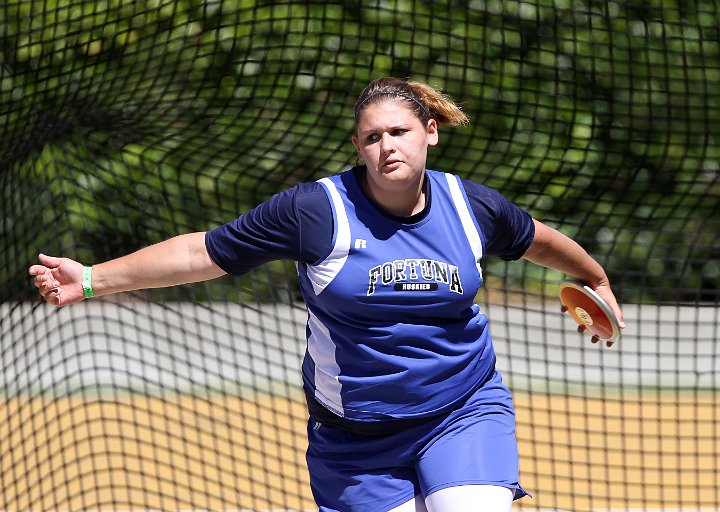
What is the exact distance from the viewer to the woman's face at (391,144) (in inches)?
110

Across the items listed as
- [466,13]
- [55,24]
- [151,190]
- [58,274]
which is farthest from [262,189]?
[58,274]

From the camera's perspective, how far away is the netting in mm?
4910

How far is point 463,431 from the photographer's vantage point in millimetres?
2973

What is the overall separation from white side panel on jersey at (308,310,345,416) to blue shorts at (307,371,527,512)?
9cm

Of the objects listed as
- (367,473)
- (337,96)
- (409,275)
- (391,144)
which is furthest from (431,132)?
(337,96)

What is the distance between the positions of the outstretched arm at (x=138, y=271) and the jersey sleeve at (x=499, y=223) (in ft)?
2.24

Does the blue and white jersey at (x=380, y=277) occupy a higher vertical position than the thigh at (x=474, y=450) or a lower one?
higher

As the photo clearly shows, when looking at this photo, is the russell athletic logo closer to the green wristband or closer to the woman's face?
the woman's face

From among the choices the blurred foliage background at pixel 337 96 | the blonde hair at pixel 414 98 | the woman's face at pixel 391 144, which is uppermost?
the blurred foliage background at pixel 337 96

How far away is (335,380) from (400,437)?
8.9 inches

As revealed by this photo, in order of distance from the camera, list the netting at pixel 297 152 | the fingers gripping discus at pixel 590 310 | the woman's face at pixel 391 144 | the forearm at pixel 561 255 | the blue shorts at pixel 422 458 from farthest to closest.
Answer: the netting at pixel 297 152, the fingers gripping discus at pixel 590 310, the forearm at pixel 561 255, the blue shorts at pixel 422 458, the woman's face at pixel 391 144

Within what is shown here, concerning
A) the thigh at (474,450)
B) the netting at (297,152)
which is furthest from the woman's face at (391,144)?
the netting at (297,152)

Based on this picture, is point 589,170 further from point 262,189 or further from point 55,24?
point 55,24

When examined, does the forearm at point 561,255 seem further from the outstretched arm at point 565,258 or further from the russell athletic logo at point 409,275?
the russell athletic logo at point 409,275
